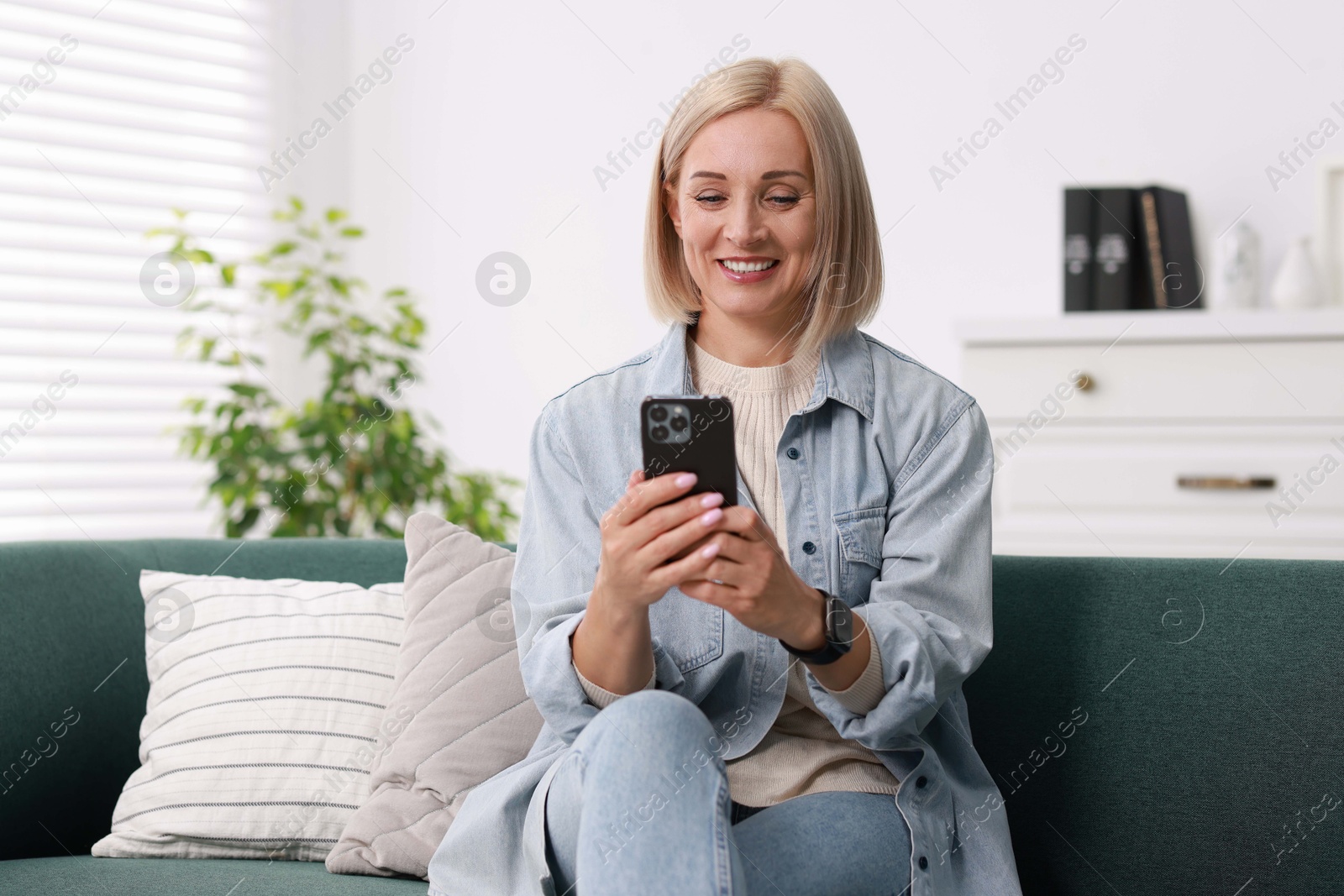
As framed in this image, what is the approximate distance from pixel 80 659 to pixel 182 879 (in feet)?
1.37

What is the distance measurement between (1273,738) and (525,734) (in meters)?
0.84

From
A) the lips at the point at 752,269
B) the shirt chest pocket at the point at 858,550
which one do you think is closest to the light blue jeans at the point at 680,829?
the shirt chest pocket at the point at 858,550

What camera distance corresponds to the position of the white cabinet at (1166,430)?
2191 millimetres

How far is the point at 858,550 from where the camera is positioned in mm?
1232

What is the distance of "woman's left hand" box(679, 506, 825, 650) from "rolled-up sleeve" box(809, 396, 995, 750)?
0.08m

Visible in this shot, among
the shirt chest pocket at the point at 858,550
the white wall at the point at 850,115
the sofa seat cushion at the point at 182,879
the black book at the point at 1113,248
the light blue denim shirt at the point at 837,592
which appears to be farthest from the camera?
the white wall at the point at 850,115

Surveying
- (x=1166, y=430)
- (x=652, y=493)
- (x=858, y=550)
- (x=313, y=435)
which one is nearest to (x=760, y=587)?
(x=652, y=493)

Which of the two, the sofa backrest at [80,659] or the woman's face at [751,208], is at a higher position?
the woman's face at [751,208]

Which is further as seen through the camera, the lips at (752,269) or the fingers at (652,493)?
the lips at (752,269)

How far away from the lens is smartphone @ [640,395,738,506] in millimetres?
1027

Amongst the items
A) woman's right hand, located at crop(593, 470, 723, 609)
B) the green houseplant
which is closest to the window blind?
the green houseplant

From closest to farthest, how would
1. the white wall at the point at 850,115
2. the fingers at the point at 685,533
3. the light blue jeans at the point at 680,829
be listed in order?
the light blue jeans at the point at 680,829
the fingers at the point at 685,533
the white wall at the point at 850,115

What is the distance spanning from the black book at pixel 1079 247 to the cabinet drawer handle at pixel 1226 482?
43 cm

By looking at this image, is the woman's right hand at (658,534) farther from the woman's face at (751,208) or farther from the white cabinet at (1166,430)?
the white cabinet at (1166,430)
